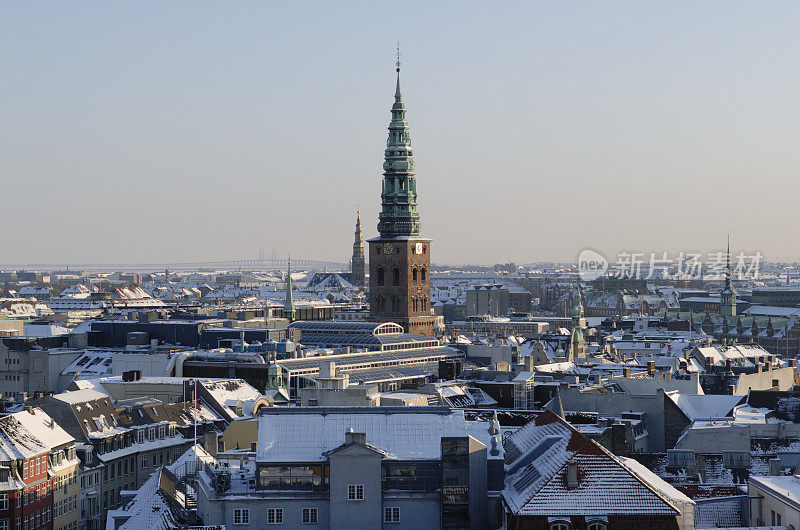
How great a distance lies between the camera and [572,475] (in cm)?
4822

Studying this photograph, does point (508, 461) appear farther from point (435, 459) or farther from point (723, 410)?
point (723, 410)

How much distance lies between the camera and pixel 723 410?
88.0 meters

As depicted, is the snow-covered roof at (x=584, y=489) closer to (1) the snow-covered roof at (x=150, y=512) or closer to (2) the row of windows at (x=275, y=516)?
(2) the row of windows at (x=275, y=516)

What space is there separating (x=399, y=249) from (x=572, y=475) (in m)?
111

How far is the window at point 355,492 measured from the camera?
51719 mm

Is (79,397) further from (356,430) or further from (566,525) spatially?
(566,525)

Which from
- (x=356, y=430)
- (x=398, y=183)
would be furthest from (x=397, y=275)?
(x=356, y=430)

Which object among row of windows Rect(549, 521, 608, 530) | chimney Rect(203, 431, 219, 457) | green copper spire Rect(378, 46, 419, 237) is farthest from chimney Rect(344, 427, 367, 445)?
green copper spire Rect(378, 46, 419, 237)

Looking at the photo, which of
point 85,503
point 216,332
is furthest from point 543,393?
point 216,332

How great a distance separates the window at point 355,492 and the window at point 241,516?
335cm

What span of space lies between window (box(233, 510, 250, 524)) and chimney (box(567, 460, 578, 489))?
35.3ft

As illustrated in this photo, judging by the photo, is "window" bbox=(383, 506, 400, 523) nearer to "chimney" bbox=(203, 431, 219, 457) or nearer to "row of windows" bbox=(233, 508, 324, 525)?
"row of windows" bbox=(233, 508, 324, 525)

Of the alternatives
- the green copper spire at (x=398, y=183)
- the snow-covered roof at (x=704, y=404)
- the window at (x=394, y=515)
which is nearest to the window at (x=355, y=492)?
the window at (x=394, y=515)

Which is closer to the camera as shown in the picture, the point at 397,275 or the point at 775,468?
the point at 775,468
